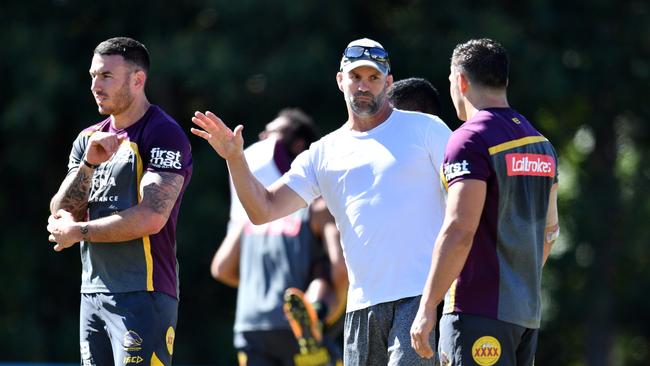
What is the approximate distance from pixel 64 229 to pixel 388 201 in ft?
4.59

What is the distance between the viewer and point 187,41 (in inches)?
541

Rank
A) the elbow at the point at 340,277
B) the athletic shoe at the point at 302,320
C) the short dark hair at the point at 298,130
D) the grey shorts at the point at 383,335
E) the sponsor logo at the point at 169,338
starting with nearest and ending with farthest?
1. the grey shorts at the point at 383,335
2. the sponsor logo at the point at 169,338
3. the athletic shoe at the point at 302,320
4. the elbow at the point at 340,277
5. the short dark hair at the point at 298,130

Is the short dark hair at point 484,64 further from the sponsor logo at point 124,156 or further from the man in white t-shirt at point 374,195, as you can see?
the sponsor logo at point 124,156

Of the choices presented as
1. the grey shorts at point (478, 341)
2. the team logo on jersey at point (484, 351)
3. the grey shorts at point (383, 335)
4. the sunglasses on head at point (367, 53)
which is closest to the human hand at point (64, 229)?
the grey shorts at point (383, 335)

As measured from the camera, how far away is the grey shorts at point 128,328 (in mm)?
5359

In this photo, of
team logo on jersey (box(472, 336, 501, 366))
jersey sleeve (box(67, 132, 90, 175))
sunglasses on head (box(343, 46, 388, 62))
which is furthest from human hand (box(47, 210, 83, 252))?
team logo on jersey (box(472, 336, 501, 366))

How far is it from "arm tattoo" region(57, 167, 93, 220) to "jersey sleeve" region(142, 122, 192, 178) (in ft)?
0.87

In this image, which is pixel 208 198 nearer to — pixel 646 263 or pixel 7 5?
pixel 7 5

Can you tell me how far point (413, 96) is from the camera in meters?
6.09

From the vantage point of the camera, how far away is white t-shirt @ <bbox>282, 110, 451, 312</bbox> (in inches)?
211

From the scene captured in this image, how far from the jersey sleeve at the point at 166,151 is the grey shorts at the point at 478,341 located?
4.65ft

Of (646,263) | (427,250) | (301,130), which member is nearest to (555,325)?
(646,263)

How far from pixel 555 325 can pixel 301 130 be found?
1073cm

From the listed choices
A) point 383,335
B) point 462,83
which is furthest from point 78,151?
point 462,83
